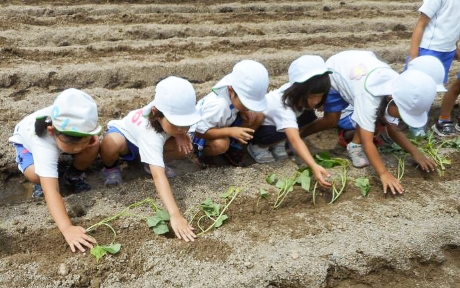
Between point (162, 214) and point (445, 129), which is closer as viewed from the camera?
point (162, 214)

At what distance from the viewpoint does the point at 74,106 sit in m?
2.44

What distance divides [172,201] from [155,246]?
27 centimetres

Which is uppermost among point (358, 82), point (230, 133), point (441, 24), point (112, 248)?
point (441, 24)

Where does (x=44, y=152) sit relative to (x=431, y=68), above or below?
below

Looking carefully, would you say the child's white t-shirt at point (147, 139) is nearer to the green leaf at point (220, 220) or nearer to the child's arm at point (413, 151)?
the green leaf at point (220, 220)

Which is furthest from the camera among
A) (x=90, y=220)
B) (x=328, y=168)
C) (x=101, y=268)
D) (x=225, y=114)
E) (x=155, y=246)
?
(x=328, y=168)

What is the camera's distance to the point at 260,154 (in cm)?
368

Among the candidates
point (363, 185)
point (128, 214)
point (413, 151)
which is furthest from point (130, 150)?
point (413, 151)

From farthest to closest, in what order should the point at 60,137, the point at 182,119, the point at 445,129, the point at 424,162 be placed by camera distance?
the point at 445,129
the point at 424,162
the point at 182,119
the point at 60,137

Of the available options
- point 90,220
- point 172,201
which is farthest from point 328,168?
point 90,220

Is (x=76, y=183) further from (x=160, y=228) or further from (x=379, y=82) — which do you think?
(x=379, y=82)

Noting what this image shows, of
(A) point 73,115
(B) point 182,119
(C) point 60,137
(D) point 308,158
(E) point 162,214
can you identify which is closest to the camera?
(A) point 73,115

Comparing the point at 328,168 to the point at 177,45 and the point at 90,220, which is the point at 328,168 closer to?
the point at 90,220

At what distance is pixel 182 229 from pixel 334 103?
5.67 ft
